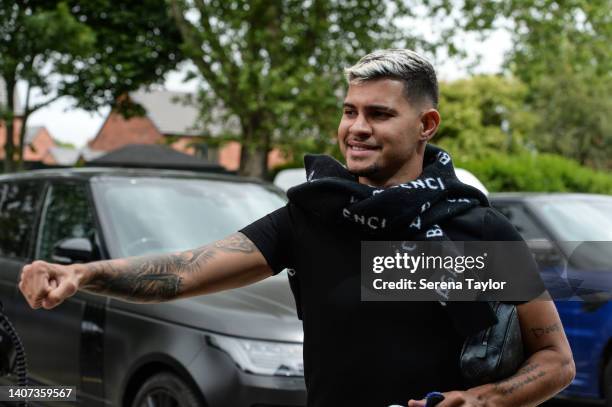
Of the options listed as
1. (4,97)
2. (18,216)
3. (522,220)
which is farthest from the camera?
(4,97)

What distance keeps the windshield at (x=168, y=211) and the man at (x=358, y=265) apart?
261 centimetres

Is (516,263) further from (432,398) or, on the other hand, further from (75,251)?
(75,251)

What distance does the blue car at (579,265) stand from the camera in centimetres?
249

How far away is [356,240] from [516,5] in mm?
16840

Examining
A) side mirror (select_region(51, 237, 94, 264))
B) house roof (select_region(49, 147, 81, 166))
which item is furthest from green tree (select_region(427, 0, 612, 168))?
house roof (select_region(49, 147, 81, 166))

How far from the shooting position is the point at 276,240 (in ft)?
6.91

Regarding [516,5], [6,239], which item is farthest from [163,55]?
[6,239]

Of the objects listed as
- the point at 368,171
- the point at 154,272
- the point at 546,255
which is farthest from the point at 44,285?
the point at 546,255

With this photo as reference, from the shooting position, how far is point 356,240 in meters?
1.95

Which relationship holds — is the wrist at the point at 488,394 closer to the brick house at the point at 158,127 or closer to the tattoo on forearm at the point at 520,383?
the tattoo on forearm at the point at 520,383

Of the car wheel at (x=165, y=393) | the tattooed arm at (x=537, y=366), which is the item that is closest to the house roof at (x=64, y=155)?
the car wheel at (x=165, y=393)

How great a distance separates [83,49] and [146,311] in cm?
1321

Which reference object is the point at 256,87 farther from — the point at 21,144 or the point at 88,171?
the point at 88,171

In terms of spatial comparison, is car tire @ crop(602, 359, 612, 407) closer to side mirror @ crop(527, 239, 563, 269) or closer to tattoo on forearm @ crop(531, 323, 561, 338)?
side mirror @ crop(527, 239, 563, 269)
